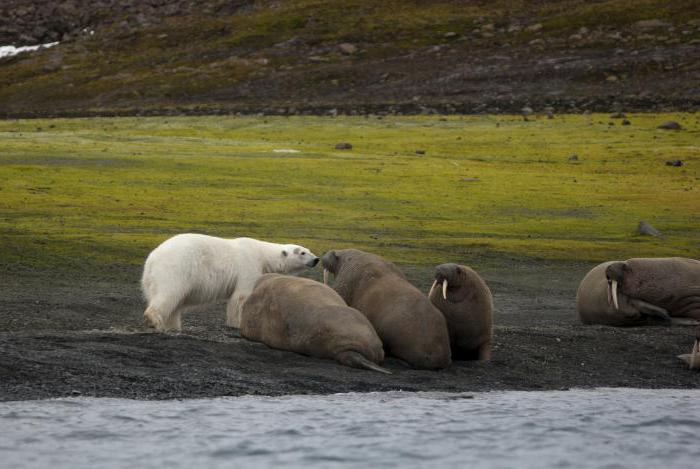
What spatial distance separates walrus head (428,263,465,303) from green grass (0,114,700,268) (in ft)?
42.0

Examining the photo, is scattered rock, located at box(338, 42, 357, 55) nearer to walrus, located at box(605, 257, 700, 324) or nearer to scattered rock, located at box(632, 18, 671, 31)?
scattered rock, located at box(632, 18, 671, 31)

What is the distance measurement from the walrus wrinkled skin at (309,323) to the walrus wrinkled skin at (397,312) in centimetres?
45

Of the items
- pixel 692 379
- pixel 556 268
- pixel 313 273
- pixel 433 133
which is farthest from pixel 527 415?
pixel 433 133

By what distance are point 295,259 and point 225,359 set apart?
471 centimetres

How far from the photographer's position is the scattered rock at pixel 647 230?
1471 inches

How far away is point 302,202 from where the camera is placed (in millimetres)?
42281

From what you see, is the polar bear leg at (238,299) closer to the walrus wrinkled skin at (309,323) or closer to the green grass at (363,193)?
the walrus wrinkled skin at (309,323)

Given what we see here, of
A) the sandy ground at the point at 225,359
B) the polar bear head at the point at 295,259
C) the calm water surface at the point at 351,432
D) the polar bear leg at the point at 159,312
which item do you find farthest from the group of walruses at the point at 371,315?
the calm water surface at the point at 351,432

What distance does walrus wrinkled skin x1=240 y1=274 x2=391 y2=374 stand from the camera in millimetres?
16219

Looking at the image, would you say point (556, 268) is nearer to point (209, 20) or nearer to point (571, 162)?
point (571, 162)

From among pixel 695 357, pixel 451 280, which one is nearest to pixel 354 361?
pixel 451 280

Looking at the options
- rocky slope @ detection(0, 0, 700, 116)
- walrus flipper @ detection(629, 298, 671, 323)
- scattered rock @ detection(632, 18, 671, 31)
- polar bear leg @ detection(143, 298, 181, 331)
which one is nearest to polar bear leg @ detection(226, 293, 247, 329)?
polar bear leg @ detection(143, 298, 181, 331)

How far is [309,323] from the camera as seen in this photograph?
1653 centimetres

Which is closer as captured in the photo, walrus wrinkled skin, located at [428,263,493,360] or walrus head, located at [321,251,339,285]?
walrus wrinkled skin, located at [428,263,493,360]
